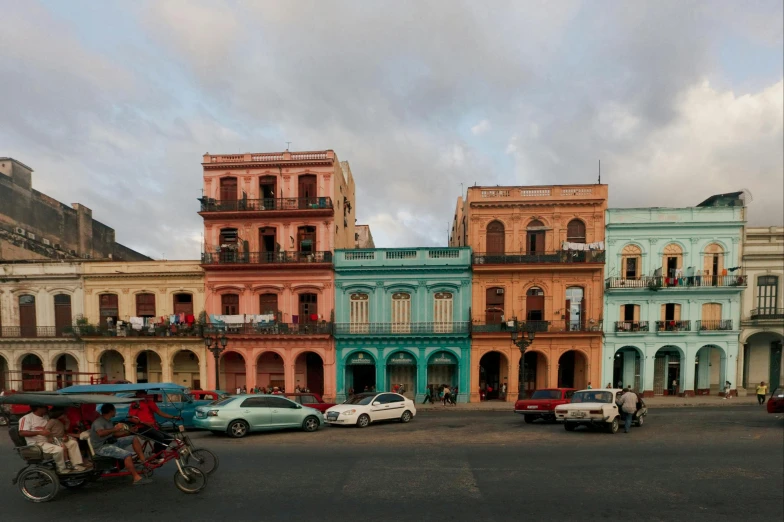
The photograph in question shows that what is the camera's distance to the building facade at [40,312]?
2741 centimetres

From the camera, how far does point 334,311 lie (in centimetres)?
2688

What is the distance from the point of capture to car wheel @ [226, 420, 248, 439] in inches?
514

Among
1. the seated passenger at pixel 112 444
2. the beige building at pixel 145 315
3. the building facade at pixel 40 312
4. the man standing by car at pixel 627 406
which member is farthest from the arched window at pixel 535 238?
the building facade at pixel 40 312

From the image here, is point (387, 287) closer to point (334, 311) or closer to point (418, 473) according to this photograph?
point (334, 311)

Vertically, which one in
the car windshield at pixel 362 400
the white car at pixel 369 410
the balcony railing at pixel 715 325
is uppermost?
the balcony railing at pixel 715 325

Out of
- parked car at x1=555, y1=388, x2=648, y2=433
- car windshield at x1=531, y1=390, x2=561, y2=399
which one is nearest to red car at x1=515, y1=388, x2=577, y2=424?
car windshield at x1=531, y1=390, x2=561, y2=399

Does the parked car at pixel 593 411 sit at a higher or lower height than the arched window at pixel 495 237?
lower

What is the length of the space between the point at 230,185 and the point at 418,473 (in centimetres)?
2432

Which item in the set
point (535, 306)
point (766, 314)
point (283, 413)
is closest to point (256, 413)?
point (283, 413)

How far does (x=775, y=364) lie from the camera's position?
1097 inches

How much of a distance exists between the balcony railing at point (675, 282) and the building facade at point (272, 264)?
A: 18584 mm

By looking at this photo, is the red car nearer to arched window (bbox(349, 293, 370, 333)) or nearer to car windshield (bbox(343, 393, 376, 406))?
car windshield (bbox(343, 393, 376, 406))

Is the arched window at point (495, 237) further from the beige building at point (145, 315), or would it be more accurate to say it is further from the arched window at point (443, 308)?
the beige building at point (145, 315)

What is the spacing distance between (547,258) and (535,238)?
1.61 m
